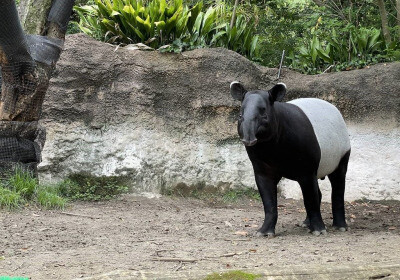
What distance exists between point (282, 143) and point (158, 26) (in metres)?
4.44

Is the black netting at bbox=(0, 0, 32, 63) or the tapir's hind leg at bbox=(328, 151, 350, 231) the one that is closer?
the black netting at bbox=(0, 0, 32, 63)

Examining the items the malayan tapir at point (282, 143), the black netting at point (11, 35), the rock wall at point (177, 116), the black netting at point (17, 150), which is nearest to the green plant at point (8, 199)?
the black netting at point (17, 150)

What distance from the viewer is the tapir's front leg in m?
6.71

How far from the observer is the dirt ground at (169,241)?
4.98m

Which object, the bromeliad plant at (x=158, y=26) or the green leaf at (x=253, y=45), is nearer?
the bromeliad plant at (x=158, y=26)

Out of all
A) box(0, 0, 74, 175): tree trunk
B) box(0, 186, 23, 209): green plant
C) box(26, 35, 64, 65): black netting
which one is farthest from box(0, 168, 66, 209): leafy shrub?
box(26, 35, 64, 65): black netting

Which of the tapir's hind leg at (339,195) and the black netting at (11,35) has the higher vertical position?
the black netting at (11,35)

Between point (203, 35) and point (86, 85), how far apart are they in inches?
88.7

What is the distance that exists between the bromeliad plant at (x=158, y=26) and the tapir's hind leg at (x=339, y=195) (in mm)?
3773

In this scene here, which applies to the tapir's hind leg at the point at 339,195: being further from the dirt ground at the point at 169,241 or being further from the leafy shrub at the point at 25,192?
the leafy shrub at the point at 25,192

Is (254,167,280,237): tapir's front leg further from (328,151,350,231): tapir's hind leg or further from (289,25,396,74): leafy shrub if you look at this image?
(289,25,396,74): leafy shrub

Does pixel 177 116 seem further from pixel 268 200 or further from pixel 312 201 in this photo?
pixel 312 201

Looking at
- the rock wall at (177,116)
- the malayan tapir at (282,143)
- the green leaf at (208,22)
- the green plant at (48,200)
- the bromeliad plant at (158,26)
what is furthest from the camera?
the green leaf at (208,22)

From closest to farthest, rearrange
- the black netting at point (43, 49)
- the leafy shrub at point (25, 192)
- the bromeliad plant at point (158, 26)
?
1. the leafy shrub at point (25, 192)
2. the black netting at point (43, 49)
3. the bromeliad plant at point (158, 26)
